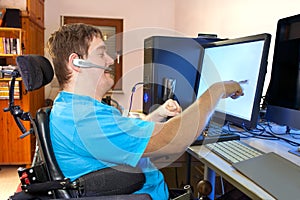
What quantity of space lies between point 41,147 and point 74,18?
3.65 metres

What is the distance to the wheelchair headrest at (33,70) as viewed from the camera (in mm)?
1010

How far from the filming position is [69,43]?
39.0 inches

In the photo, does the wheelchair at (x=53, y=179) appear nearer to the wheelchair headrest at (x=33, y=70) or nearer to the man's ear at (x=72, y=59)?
the wheelchair headrest at (x=33, y=70)

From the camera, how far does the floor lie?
2.59 m

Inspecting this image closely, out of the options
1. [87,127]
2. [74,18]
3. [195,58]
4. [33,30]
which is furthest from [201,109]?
[74,18]

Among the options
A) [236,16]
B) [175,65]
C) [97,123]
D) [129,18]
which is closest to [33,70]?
[97,123]

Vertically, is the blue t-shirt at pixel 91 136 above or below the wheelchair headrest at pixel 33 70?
below

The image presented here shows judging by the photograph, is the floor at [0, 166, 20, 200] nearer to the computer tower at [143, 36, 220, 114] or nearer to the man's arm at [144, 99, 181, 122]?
the computer tower at [143, 36, 220, 114]

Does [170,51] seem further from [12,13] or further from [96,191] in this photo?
[12,13]

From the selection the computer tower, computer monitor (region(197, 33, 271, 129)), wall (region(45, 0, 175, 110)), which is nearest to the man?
computer monitor (region(197, 33, 271, 129))

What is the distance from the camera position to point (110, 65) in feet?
3.51

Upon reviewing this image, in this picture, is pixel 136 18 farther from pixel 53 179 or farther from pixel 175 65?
pixel 53 179

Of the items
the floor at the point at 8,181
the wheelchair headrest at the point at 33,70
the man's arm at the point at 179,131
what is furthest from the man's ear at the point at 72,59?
the floor at the point at 8,181

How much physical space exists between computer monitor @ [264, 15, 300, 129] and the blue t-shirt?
65 cm
